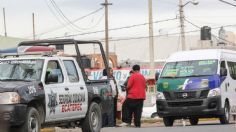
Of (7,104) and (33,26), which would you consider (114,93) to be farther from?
(33,26)

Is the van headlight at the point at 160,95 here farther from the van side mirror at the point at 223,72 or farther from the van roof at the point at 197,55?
the van side mirror at the point at 223,72

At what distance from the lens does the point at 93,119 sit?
48.7 ft

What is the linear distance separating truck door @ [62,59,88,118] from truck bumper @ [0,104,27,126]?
6.04 feet

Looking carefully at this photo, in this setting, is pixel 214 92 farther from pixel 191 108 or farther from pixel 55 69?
pixel 55 69

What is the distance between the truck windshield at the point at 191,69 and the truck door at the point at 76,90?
5.25m

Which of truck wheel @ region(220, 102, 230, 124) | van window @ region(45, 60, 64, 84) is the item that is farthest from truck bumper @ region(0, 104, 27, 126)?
truck wheel @ region(220, 102, 230, 124)

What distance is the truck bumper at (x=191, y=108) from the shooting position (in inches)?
723

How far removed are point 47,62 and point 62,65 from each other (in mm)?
598

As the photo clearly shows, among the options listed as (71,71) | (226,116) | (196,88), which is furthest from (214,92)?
(71,71)

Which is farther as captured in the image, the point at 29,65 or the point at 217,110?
the point at 217,110

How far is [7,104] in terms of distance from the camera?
461 inches

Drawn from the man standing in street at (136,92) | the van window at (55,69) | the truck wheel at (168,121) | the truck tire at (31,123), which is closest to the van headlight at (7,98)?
the truck tire at (31,123)

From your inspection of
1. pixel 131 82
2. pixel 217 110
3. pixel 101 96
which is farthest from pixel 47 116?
pixel 217 110

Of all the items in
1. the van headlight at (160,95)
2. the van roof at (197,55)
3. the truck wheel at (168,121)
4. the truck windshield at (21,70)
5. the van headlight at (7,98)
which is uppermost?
the van roof at (197,55)
